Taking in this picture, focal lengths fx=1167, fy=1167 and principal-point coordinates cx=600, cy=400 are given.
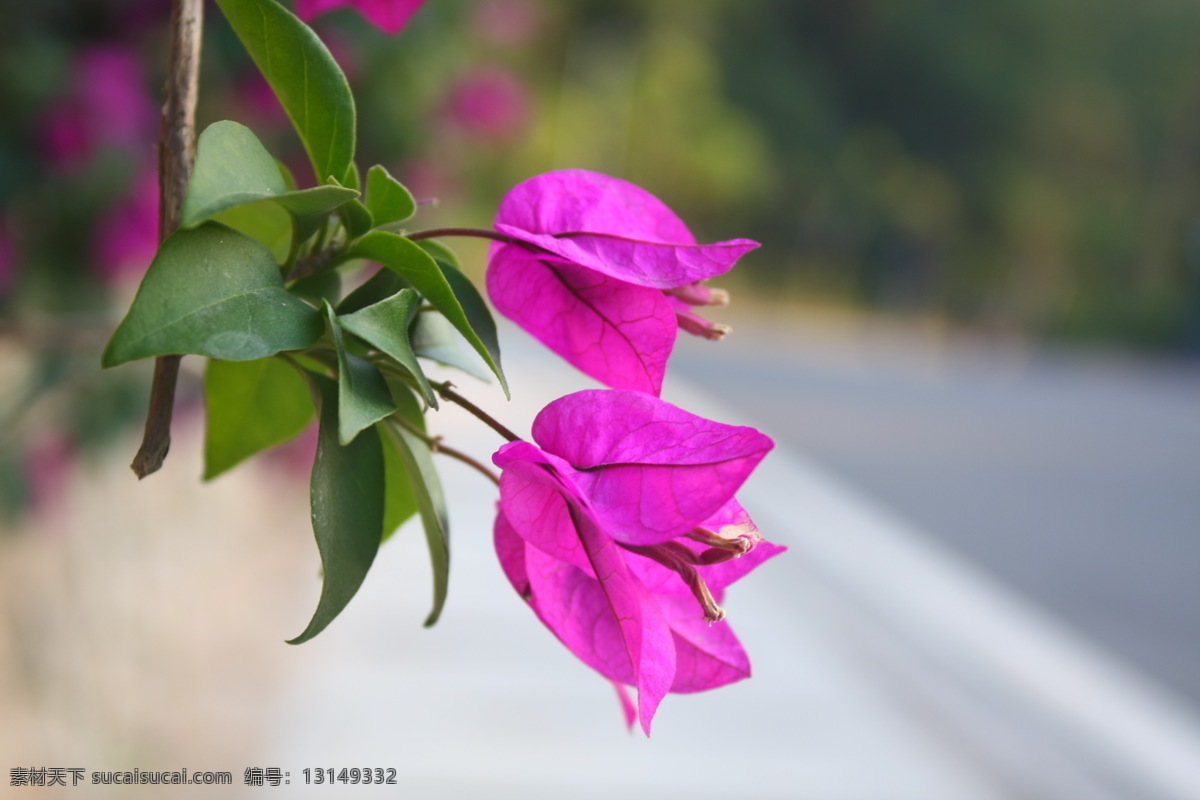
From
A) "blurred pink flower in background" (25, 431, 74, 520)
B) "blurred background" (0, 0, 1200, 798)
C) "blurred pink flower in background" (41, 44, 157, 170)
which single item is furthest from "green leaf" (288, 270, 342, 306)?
"blurred pink flower in background" (25, 431, 74, 520)

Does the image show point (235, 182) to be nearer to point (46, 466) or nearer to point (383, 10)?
point (383, 10)

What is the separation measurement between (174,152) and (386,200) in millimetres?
45

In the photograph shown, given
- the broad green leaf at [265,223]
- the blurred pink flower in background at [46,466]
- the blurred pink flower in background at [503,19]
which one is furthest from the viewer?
the blurred pink flower in background at [503,19]

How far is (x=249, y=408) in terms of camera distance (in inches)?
11.6

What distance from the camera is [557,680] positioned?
1.68 metres

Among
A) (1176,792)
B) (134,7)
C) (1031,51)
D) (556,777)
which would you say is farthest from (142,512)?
(1031,51)

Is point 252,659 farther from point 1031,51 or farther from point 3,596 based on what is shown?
point 1031,51

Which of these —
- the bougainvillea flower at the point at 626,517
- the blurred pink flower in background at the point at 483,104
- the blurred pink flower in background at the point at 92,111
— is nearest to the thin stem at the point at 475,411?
the bougainvillea flower at the point at 626,517

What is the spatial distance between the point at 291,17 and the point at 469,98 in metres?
1.31

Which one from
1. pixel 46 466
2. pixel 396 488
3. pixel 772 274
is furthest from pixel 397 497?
pixel 772 274

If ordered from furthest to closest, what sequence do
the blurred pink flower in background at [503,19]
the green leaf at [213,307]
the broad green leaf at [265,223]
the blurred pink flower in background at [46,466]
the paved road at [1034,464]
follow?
the paved road at [1034,464] < the blurred pink flower in background at [503,19] < the blurred pink flower in background at [46,466] < the broad green leaf at [265,223] < the green leaf at [213,307]

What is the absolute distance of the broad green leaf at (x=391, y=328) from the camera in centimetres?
20

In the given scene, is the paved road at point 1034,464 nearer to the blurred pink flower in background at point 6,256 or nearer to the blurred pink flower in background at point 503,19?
the blurred pink flower in background at point 503,19

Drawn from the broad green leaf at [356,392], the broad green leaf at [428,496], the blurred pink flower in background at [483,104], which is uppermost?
the broad green leaf at [356,392]
